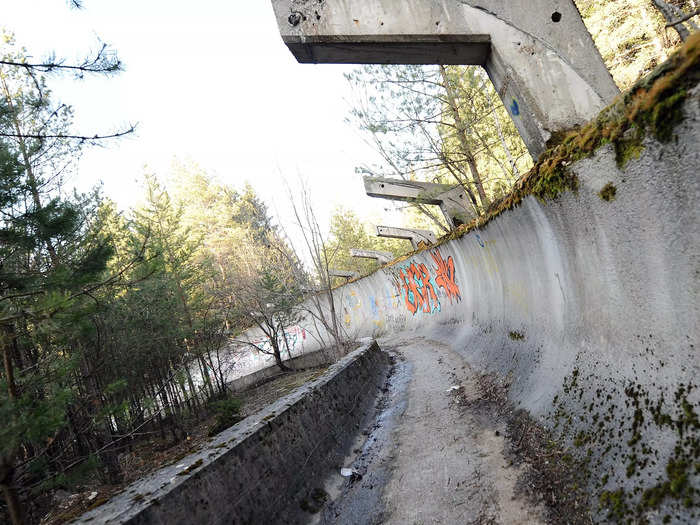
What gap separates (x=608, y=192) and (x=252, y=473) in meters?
2.74

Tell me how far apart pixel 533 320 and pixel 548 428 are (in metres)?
1.47

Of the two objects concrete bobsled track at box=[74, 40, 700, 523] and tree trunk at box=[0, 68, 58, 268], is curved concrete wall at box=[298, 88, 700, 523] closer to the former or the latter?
concrete bobsled track at box=[74, 40, 700, 523]

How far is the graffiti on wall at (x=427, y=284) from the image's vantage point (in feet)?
34.0

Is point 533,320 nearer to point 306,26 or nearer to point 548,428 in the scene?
point 548,428

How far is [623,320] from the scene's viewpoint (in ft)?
7.55

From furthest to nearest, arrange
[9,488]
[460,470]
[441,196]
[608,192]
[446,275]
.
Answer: [441,196] → [446,275] → [9,488] → [460,470] → [608,192]

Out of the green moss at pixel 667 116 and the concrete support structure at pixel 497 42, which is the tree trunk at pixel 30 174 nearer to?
the concrete support structure at pixel 497 42

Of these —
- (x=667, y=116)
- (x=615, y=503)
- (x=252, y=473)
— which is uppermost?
(x=667, y=116)

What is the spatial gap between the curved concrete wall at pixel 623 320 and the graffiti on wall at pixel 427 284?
19.9 ft

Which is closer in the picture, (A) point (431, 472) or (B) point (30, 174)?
(A) point (431, 472)

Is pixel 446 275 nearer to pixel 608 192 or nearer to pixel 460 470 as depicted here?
pixel 460 470

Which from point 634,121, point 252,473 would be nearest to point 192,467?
point 252,473

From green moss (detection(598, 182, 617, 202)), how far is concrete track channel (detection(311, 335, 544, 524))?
1717 millimetres

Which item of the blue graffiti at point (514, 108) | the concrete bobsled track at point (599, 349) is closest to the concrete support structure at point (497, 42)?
the blue graffiti at point (514, 108)
